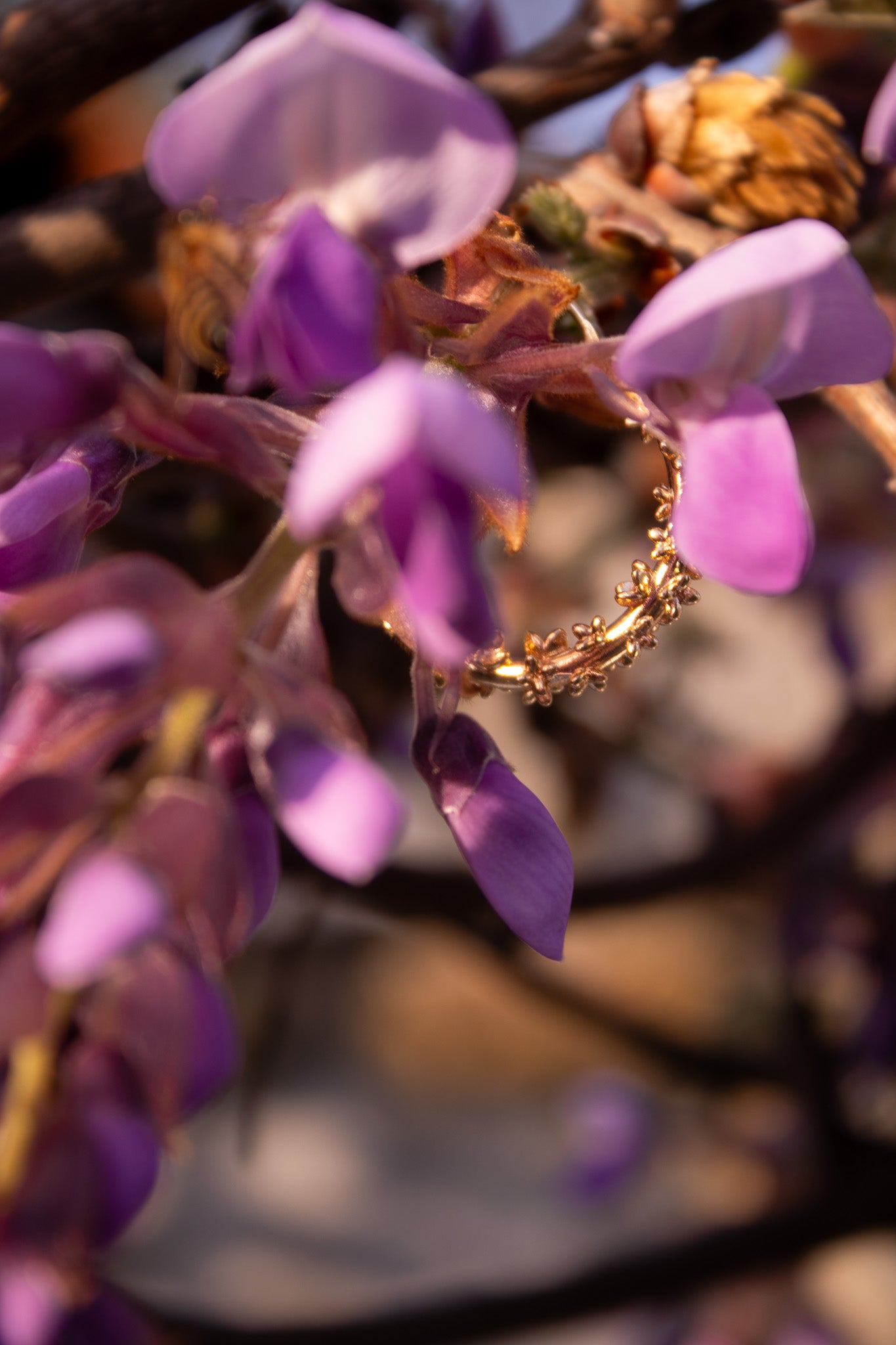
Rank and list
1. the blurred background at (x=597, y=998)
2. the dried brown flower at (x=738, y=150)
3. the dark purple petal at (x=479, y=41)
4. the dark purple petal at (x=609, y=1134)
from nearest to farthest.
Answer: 1. the dried brown flower at (x=738, y=150)
2. the dark purple petal at (x=479, y=41)
3. the blurred background at (x=597, y=998)
4. the dark purple petal at (x=609, y=1134)

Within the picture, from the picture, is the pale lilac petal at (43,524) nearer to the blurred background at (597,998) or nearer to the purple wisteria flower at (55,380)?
the purple wisteria flower at (55,380)

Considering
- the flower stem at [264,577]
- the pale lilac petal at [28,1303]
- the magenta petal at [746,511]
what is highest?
the flower stem at [264,577]

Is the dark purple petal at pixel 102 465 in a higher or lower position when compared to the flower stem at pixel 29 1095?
higher

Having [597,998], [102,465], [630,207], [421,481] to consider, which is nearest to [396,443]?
[421,481]

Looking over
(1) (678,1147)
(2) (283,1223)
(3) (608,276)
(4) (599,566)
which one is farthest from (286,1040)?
(3) (608,276)

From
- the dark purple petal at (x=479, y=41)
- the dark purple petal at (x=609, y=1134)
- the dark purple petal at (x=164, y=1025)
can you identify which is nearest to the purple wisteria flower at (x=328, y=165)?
the dark purple petal at (x=164, y=1025)

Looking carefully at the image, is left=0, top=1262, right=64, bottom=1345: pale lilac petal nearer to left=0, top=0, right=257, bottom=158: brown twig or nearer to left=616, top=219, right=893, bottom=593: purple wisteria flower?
left=616, top=219, right=893, bottom=593: purple wisteria flower

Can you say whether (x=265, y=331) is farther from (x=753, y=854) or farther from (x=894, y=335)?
(x=753, y=854)
